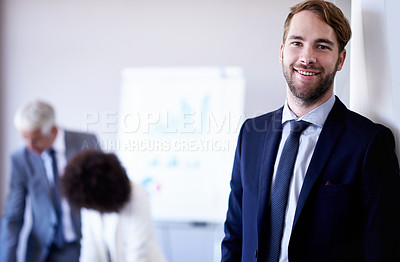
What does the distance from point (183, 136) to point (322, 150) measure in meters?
2.93

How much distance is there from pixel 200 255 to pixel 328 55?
3.38m

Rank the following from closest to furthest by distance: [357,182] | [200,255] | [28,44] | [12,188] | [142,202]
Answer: [357,182] < [142,202] < [12,188] < [200,255] < [28,44]

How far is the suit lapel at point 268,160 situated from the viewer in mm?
1312

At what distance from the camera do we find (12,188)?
3.86 meters

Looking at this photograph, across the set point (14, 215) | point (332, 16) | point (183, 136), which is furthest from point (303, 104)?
point (14, 215)

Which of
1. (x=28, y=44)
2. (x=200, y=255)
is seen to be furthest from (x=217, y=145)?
(x=28, y=44)

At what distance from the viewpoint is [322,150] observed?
125 cm

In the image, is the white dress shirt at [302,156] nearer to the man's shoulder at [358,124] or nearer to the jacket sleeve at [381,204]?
the man's shoulder at [358,124]

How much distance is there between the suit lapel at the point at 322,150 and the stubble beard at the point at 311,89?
0.07 metres

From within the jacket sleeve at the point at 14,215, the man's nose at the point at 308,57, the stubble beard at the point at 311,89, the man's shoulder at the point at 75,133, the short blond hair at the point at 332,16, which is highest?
the short blond hair at the point at 332,16

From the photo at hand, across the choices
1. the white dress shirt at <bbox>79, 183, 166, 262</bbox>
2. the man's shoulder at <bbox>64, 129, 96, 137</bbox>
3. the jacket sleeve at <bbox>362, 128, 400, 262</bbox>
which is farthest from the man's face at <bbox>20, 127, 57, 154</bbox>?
the jacket sleeve at <bbox>362, 128, 400, 262</bbox>

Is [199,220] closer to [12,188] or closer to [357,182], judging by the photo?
[12,188]

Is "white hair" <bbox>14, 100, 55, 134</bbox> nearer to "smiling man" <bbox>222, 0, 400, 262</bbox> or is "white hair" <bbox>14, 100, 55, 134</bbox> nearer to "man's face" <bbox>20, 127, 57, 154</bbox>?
"man's face" <bbox>20, 127, 57, 154</bbox>

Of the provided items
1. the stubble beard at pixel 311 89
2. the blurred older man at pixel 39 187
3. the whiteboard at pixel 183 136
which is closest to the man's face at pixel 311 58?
the stubble beard at pixel 311 89
